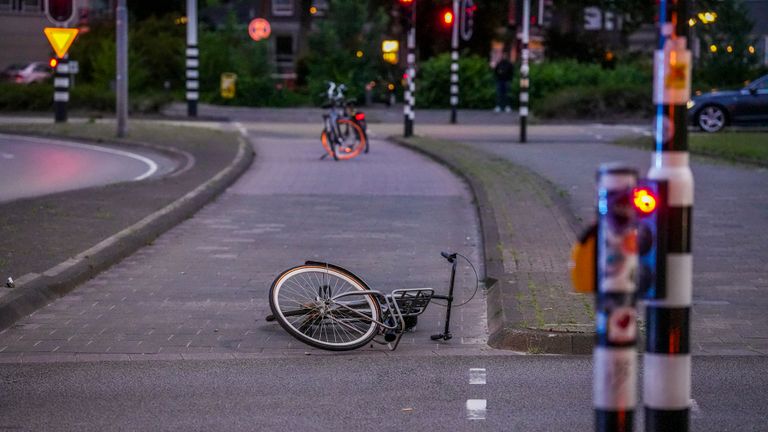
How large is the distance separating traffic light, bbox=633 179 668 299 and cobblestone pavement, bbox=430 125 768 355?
3.76 meters

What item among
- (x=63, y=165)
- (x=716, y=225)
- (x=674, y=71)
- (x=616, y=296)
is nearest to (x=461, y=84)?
(x=63, y=165)

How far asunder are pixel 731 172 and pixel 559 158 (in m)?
4.17

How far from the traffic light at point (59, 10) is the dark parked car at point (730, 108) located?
45.2ft

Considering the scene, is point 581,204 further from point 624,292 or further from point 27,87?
point 27,87

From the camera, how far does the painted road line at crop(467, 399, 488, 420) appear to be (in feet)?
21.4

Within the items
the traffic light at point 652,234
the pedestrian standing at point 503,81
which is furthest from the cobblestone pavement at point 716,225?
the pedestrian standing at point 503,81

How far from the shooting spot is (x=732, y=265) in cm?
1155

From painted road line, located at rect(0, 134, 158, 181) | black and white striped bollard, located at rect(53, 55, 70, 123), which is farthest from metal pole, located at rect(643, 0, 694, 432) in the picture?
black and white striped bollard, located at rect(53, 55, 70, 123)

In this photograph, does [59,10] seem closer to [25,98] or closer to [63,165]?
[63,165]

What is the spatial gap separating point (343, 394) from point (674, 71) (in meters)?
3.04

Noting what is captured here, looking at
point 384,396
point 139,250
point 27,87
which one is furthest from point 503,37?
point 384,396

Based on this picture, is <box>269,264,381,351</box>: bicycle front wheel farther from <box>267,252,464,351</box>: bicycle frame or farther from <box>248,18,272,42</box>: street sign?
<box>248,18,272,42</box>: street sign

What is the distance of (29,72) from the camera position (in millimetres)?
62375

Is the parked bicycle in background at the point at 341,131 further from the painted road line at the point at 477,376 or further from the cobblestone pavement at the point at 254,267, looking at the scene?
the painted road line at the point at 477,376
